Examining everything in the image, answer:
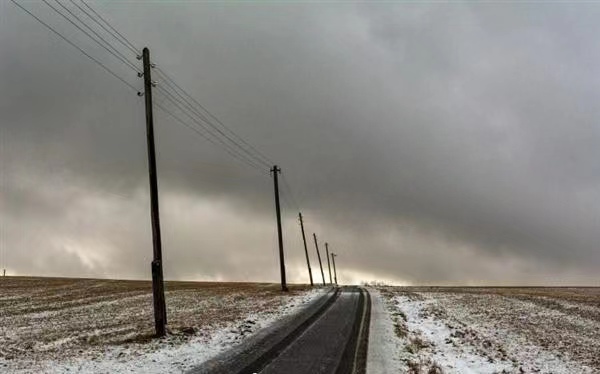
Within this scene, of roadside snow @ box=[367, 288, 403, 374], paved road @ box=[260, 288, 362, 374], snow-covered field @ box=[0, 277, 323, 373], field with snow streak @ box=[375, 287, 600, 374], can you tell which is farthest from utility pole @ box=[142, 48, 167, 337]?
field with snow streak @ box=[375, 287, 600, 374]

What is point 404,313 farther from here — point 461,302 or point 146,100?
point 146,100

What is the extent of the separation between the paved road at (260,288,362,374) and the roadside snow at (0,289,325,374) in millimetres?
2716

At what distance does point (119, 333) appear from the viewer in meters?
25.3


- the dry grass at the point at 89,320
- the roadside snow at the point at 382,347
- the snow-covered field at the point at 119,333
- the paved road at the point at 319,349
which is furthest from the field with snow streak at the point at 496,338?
the dry grass at the point at 89,320

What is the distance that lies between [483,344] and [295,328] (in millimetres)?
9001

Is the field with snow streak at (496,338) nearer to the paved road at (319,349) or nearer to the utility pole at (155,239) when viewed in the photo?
the paved road at (319,349)

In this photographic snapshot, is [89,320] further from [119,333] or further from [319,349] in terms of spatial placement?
[319,349]

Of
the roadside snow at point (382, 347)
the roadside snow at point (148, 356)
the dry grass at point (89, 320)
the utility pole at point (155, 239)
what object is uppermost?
the utility pole at point (155, 239)

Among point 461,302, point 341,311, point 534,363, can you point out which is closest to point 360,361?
point 534,363

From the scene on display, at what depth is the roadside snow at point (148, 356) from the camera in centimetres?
1761

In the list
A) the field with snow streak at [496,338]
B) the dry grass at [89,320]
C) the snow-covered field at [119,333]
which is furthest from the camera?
the dry grass at [89,320]

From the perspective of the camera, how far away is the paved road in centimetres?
1719

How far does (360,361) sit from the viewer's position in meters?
18.2

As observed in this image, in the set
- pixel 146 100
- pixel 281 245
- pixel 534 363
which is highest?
pixel 146 100
